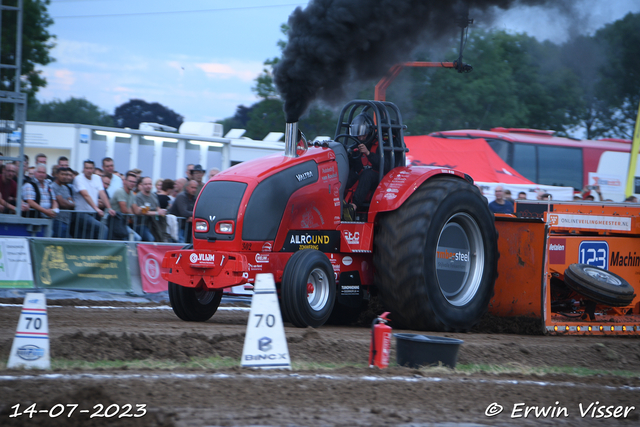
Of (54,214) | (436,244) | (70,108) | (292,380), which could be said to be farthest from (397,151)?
(70,108)

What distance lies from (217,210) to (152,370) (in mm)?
2647

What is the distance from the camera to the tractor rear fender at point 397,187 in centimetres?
801

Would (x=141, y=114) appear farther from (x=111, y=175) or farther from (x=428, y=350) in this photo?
(x=428, y=350)

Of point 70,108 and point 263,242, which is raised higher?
point 70,108

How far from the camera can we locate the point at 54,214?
11.2 metres

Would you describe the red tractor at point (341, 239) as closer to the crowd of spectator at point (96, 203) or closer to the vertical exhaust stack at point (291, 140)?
the vertical exhaust stack at point (291, 140)

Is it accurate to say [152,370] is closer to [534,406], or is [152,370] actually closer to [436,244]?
[534,406]

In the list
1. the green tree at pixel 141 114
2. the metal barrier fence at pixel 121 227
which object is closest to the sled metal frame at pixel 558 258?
the metal barrier fence at pixel 121 227

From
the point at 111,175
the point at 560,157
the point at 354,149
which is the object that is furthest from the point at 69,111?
the point at 354,149

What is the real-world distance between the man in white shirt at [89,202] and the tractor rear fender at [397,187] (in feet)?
17.3

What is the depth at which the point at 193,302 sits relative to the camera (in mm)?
8156

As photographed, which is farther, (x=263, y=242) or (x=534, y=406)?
(x=263, y=242)

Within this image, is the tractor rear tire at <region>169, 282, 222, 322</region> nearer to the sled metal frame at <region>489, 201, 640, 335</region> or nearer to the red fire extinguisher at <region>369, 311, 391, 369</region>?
the red fire extinguisher at <region>369, 311, 391, 369</region>

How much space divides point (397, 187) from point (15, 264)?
19.4 ft
